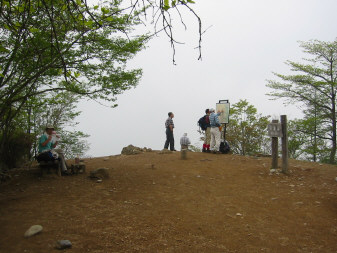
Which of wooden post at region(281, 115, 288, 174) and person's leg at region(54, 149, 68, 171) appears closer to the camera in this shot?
person's leg at region(54, 149, 68, 171)

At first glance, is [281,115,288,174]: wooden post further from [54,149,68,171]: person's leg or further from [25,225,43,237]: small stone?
[25,225,43,237]: small stone

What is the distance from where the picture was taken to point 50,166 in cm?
836

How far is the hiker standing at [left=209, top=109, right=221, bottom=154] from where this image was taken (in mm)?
11516

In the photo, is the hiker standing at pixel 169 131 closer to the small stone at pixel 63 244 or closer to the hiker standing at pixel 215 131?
the hiker standing at pixel 215 131

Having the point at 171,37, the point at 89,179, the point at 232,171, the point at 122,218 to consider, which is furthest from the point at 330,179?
the point at 171,37

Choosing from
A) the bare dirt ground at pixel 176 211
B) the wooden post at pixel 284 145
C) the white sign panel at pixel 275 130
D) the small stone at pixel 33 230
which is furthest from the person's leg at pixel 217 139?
the small stone at pixel 33 230

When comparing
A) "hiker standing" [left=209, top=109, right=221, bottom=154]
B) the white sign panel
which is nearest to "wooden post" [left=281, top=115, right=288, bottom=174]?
the white sign panel

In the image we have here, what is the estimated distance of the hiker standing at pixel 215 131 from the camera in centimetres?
1152

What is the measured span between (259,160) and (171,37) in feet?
30.3

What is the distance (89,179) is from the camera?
26.9ft

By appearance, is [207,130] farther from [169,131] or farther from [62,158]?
[62,158]

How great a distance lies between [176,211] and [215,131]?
19.9 ft

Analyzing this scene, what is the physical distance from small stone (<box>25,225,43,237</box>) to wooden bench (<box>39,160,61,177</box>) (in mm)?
3408

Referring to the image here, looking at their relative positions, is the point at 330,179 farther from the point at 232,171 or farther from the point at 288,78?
the point at 288,78
